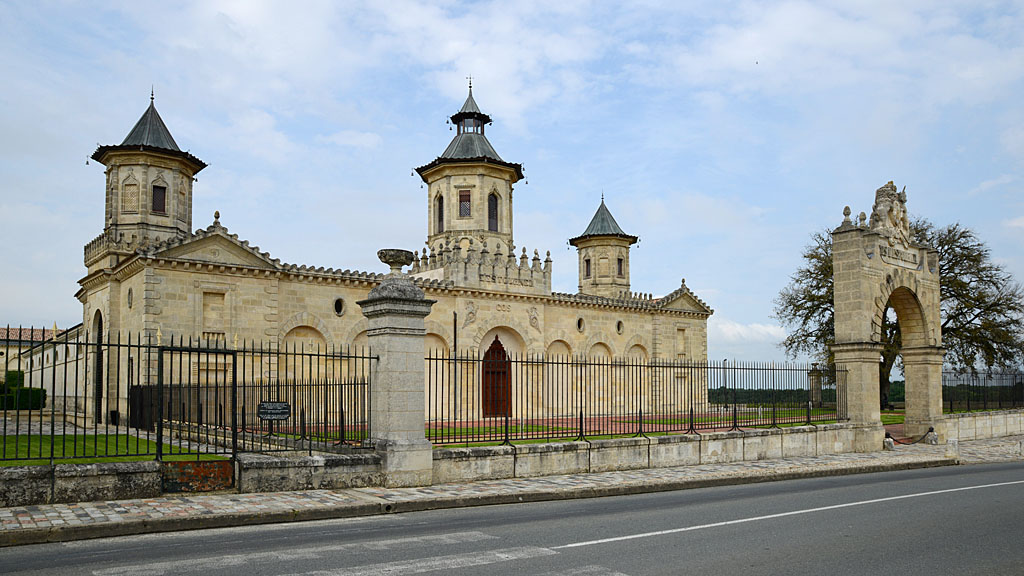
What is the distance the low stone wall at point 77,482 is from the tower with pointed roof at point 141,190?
20.1 meters

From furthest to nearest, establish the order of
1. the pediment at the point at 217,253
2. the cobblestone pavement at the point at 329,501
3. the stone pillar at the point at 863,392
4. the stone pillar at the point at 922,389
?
the pediment at the point at 217,253, the stone pillar at the point at 922,389, the stone pillar at the point at 863,392, the cobblestone pavement at the point at 329,501

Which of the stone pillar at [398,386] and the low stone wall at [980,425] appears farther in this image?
the low stone wall at [980,425]

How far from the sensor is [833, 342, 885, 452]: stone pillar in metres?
20.4

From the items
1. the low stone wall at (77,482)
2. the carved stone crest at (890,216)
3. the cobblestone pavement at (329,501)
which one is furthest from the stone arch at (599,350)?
the low stone wall at (77,482)

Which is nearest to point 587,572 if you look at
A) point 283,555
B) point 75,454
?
point 283,555

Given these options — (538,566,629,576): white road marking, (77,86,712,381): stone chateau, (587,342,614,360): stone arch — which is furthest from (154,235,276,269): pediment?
(538,566,629,576): white road marking

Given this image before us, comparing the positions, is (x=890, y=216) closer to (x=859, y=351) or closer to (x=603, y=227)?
(x=859, y=351)

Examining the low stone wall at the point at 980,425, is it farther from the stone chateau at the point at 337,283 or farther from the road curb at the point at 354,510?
the stone chateau at the point at 337,283

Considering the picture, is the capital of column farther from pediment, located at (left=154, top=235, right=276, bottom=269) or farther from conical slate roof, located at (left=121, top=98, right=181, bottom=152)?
conical slate roof, located at (left=121, top=98, right=181, bottom=152)

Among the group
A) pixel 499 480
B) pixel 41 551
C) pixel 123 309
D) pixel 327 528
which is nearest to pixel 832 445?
pixel 499 480

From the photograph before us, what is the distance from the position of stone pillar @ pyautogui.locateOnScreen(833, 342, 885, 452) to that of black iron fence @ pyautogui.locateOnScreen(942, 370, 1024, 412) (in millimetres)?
7664

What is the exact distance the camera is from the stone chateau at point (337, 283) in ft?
85.5

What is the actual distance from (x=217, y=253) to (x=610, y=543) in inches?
858

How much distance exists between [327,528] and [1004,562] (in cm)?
695
